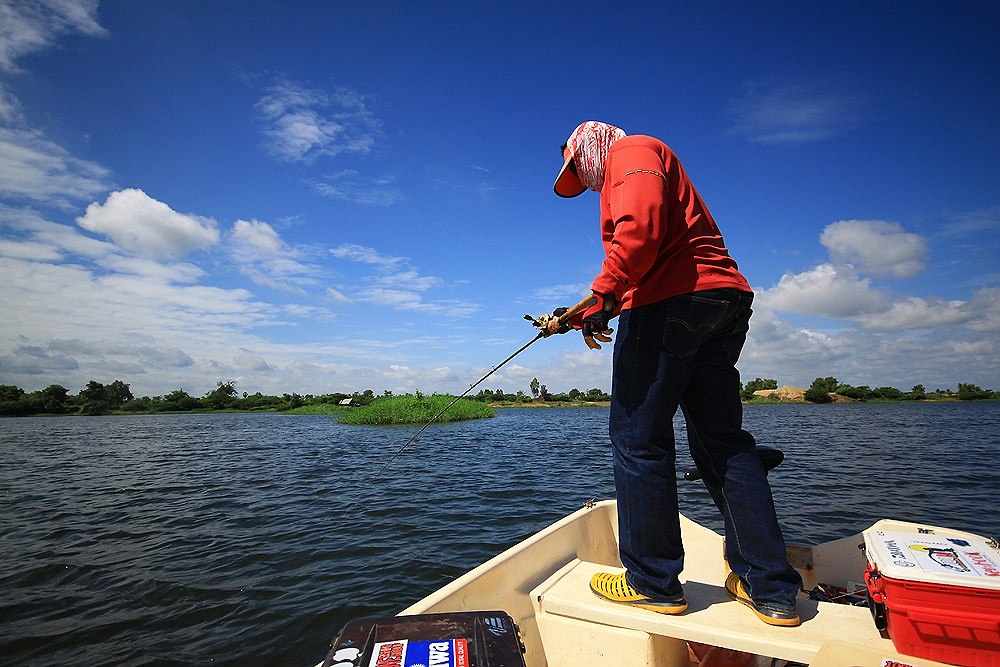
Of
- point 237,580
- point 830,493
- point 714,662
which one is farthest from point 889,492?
point 237,580

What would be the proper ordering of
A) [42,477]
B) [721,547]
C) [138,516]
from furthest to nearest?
[42,477]
[138,516]
[721,547]

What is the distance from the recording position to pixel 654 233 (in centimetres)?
221

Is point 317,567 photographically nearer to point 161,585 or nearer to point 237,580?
point 237,580

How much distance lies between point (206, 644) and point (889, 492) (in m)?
13.9

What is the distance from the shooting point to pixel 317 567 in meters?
6.45

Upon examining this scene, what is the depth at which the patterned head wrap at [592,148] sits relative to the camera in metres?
2.65

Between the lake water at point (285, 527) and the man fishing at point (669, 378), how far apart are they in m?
3.61

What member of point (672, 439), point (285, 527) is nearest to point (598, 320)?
point (672, 439)

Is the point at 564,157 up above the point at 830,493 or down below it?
above

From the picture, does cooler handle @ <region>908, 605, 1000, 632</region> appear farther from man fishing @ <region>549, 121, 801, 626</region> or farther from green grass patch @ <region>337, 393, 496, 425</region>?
green grass patch @ <region>337, 393, 496, 425</region>

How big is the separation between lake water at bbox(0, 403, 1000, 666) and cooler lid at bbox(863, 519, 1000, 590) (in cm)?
439

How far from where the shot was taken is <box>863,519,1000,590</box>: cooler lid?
181 cm

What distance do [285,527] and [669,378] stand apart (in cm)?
816

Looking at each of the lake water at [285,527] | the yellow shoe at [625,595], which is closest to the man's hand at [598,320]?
the yellow shoe at [625,595]
